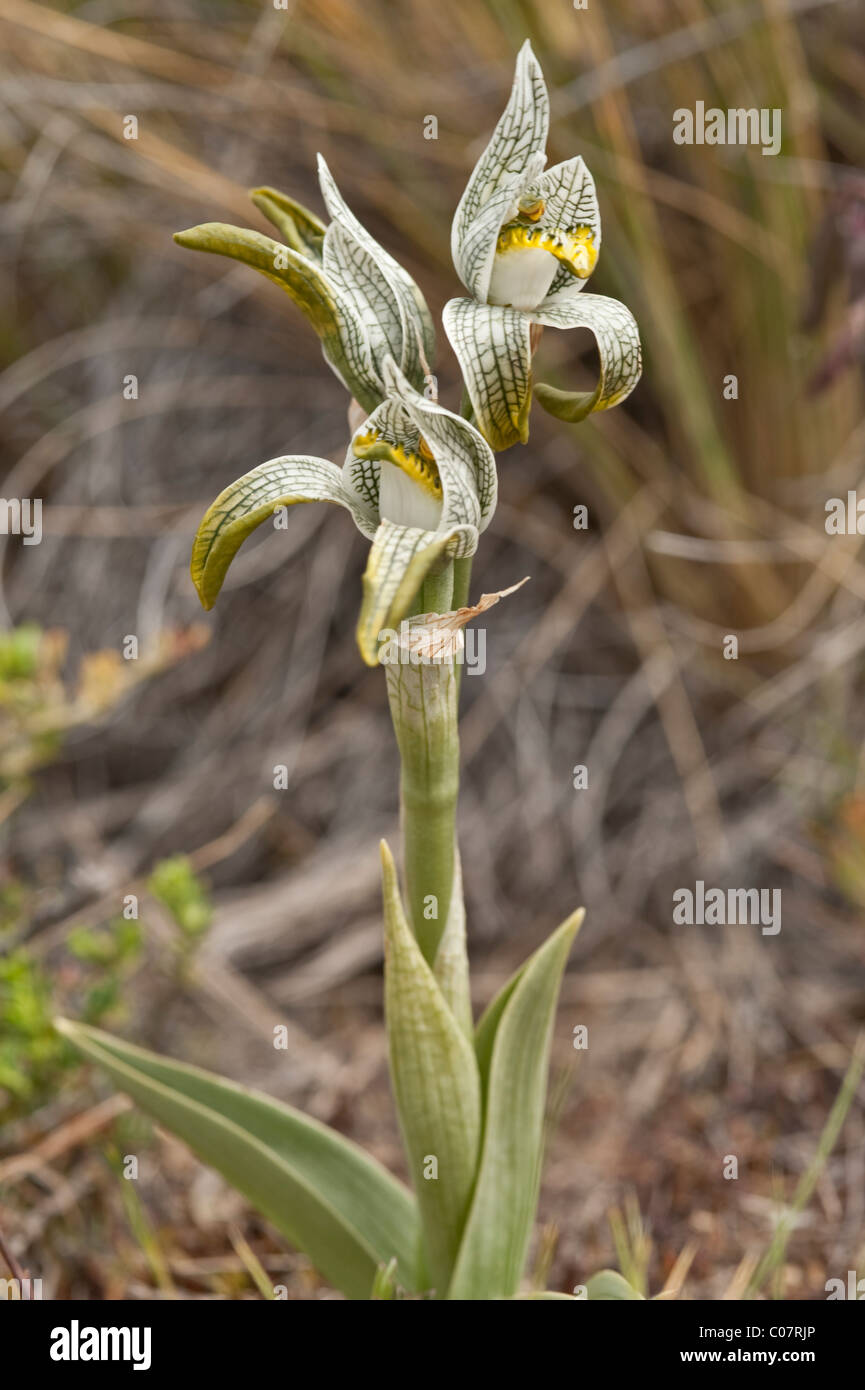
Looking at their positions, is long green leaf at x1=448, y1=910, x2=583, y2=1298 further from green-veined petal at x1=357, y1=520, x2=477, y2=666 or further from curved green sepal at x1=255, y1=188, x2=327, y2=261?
curved green sepal at x1=255, y1=188, x2=327, y2=261

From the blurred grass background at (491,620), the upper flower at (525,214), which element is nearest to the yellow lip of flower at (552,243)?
the upper flower at (525,214)

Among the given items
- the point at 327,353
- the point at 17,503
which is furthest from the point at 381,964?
the point at 327,353

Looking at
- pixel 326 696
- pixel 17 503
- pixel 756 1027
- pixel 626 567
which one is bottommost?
pixel 756 1027

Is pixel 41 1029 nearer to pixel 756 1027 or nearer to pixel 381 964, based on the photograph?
pixel 381 964
